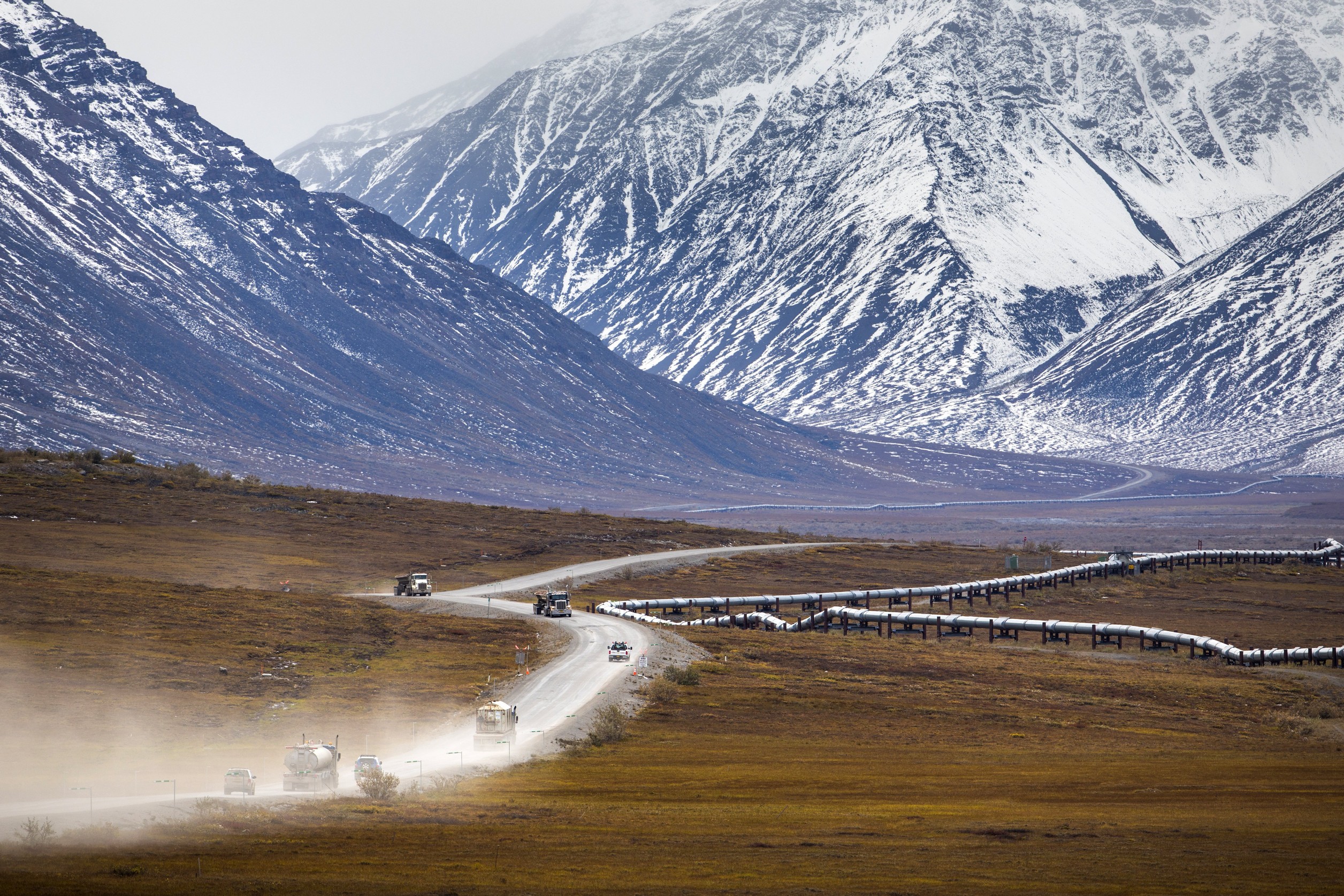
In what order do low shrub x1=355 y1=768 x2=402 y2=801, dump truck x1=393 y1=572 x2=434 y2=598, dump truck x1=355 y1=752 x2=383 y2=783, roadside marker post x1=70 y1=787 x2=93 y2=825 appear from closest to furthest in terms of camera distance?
roadside marker post x1=70 y1=787 x2=93 y2=825 → low shrub x1=355 y1=768 x2=402 y2=801 → dump truck x1=355 y1=752 x2=383 y2=783 → dump truck x1=393 y1=572 x2=434 y2=598

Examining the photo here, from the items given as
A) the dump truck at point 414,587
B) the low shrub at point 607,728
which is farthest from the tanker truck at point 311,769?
the dump truck at point 414,587

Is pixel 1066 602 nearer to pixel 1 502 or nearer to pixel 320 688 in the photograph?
pixel 320 688

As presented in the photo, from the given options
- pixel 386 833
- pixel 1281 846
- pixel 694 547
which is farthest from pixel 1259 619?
pixel 386 833

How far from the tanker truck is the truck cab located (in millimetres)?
1446

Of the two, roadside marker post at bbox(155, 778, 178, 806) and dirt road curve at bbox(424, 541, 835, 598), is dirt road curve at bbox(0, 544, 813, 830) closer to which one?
roadside marker post at bbox(155, 778, 178, 806)

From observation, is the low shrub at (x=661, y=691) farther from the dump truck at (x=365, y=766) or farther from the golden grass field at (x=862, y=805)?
the dump truck at (x=365, y=766)

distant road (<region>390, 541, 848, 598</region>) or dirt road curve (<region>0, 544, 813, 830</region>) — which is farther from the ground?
distant road (<region>390, 541, 848, 598</region>)

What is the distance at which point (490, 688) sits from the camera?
5431cm

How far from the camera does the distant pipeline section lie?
75125 mm

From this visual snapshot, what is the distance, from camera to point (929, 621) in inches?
3334

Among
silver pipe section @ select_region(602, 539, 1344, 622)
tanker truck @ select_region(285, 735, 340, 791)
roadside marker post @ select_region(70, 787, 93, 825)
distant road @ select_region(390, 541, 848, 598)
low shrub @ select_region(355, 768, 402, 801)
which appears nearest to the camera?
roadside marker post @ select_region(70, 787, 93, 825)

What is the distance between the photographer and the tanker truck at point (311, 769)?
113 ft

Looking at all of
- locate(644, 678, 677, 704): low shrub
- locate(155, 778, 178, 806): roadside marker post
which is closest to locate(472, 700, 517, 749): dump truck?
locate(155, 778, 178, 806): roadside marker post

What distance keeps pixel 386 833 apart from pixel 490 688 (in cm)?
2473
